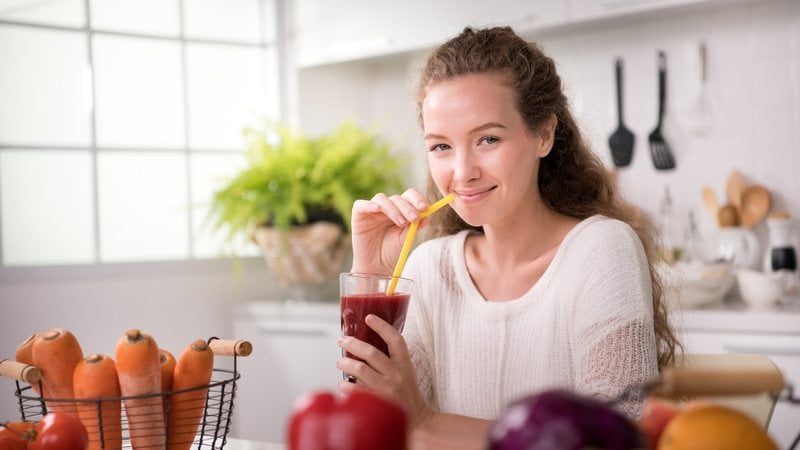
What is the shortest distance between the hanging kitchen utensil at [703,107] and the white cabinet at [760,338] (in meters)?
0.81

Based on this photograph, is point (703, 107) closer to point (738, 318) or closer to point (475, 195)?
point (738, 318)

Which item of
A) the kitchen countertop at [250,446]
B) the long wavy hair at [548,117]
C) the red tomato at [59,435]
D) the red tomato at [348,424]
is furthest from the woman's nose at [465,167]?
the red tomato at [348,424]

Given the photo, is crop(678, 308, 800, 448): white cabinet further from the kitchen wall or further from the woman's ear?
the woman's ear

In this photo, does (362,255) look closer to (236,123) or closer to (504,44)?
(504,44)

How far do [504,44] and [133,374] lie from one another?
Result: 103cm

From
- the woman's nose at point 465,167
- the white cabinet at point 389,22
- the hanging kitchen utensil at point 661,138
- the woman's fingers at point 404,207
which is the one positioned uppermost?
the white cabinet at point 389,22

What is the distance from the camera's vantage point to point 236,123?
4234 mm

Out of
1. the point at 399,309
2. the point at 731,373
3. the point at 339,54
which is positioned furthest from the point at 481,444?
the point at 339,54

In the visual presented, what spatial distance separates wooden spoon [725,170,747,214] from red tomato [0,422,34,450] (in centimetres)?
273

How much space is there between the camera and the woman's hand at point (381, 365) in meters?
1.35

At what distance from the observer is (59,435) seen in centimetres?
99

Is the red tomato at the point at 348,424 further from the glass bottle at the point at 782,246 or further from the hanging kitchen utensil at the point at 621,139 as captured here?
the hanging kitchen utensil at the point at 621,139

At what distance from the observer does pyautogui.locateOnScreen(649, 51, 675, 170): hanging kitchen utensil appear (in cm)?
338

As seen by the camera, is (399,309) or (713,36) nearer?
(399,309)
